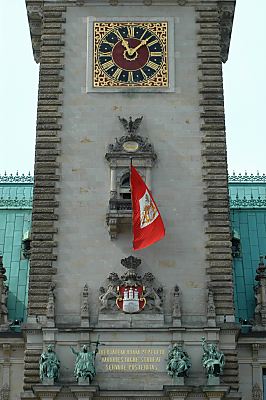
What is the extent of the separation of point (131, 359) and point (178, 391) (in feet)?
6.14

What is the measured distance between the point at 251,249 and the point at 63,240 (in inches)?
304

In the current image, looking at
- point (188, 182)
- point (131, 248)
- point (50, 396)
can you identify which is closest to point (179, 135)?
point (188, 182)

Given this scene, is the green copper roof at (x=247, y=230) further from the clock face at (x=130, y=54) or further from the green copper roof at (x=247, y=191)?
the clock face at (x=130, y=54)

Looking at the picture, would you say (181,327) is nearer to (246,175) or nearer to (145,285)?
(145,285)

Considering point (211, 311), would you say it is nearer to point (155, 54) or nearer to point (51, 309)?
point (51, 309)

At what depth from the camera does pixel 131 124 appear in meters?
37.8

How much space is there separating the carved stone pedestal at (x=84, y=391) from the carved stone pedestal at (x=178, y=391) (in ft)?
6.83

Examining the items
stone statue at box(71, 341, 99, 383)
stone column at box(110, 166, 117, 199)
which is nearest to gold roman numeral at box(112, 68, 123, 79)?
stone column at box(110, 166, 117, 199)

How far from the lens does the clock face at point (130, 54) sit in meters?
38.8

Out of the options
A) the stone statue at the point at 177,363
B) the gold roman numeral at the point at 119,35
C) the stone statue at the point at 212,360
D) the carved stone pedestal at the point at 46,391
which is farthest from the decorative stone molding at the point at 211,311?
the gold roman numeral at the point at 119,35

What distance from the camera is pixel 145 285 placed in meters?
35.7

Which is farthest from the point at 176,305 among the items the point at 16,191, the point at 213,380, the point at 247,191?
the point at 16,191

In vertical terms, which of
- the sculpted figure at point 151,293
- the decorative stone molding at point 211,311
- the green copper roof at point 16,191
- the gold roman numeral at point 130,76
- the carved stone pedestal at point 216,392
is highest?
the gold roman numeral at point 130,76

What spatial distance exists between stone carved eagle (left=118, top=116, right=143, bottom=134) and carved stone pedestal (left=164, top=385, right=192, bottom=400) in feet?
28.9
